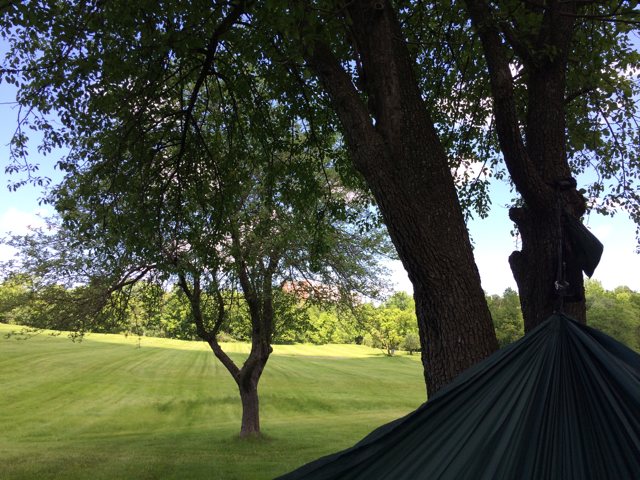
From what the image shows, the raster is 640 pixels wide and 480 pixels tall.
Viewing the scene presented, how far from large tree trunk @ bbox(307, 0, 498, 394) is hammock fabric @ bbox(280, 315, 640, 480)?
3.00 feet

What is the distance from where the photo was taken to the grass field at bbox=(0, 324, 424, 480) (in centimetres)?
1266

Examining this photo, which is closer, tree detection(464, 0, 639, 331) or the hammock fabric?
the hammock fabric

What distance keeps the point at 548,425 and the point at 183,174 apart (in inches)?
271

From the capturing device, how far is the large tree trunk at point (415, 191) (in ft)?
10.9

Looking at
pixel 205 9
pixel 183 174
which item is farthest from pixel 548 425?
pixel 183 174

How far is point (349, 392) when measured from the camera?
34.4 m

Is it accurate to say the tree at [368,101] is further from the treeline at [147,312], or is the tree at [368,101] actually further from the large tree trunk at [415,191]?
the treeline at [147,312]

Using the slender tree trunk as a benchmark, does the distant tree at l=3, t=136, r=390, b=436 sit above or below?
above

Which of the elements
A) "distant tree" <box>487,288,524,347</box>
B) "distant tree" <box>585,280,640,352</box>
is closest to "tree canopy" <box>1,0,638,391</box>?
"distant tree" <box>487,288,524,347</box>

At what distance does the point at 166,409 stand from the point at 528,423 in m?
27.1

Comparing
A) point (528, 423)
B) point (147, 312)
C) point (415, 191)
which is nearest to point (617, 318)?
point (147, 312)

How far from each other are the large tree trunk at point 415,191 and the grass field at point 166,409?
8641 millimetres

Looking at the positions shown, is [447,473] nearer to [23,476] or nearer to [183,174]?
[183,174]

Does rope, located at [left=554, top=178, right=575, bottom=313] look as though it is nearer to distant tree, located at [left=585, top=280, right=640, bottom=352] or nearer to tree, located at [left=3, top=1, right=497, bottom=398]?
tree, located at [left=3, top=1, right=497, bottom=398]
